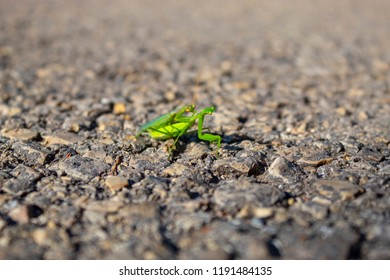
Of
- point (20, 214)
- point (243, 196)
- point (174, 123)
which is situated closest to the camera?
point (20, 214)

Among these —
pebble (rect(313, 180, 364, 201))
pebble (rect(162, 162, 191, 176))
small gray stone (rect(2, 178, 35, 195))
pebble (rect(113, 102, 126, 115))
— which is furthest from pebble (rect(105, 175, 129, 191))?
pebble (rect(113, 102, 126, 115))

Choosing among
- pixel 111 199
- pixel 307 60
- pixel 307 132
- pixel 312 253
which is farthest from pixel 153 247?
pixel 307 60

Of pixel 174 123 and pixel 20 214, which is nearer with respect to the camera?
pixel 20 214

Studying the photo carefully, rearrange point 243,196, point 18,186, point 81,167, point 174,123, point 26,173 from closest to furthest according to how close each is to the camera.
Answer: point 243,196
point 18,186
point 26,173
point 81,167
point 174,123

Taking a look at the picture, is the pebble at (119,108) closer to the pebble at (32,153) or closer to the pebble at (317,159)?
the pebble at (32,153)

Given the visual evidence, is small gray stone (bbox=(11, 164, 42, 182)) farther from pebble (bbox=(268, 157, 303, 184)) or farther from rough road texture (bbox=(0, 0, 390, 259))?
pebble (bbox=(268, 157, 303, 184))

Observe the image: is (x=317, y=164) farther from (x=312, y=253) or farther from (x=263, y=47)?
(x=263, y=47)

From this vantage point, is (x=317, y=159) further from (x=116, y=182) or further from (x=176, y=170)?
(x=116, y=182)

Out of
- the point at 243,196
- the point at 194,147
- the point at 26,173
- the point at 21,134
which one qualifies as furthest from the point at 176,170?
the point at 21,134
